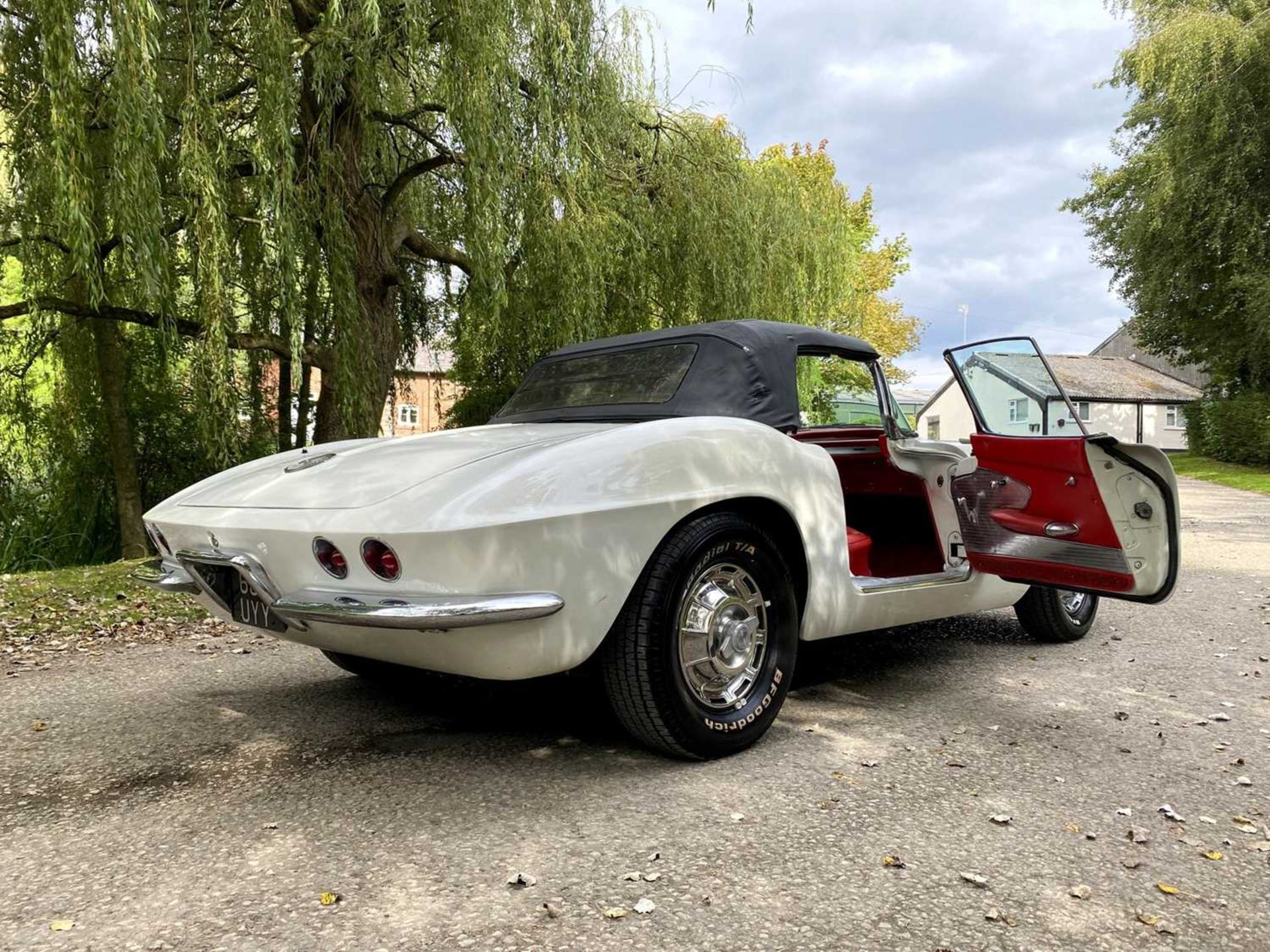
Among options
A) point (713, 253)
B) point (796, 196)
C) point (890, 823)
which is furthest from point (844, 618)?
point (796, 196)

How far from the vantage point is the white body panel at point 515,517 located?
256 cm

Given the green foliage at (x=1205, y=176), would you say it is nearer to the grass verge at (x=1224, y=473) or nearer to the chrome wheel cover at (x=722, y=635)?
the grass verge at (x=1224, y=473)

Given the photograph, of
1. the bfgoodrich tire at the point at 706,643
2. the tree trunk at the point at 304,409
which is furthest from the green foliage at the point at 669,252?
the bfgoodrich tire at the point at 706,643

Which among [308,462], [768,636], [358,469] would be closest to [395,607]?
[358,469]

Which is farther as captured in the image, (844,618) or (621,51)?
(621,51)

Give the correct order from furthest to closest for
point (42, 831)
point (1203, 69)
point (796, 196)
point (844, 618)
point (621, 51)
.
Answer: point (1203, 69), point (796, 196), point (621, 51), point (844, 618), point (42, 831)

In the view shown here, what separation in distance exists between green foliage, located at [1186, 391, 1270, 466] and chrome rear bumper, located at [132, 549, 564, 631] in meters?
25.5

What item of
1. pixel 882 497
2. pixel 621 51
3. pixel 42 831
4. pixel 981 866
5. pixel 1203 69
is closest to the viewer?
pixel 981 866

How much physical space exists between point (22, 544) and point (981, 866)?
30.9 feet

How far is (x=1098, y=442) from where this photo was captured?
140 inches

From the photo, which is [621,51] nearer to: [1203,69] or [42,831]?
[42,831]

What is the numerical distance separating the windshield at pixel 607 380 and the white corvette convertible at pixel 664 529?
0.05 feet

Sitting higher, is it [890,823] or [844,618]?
[844,618]

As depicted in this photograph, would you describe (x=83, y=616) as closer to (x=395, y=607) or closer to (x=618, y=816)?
(x=395, y=607)
